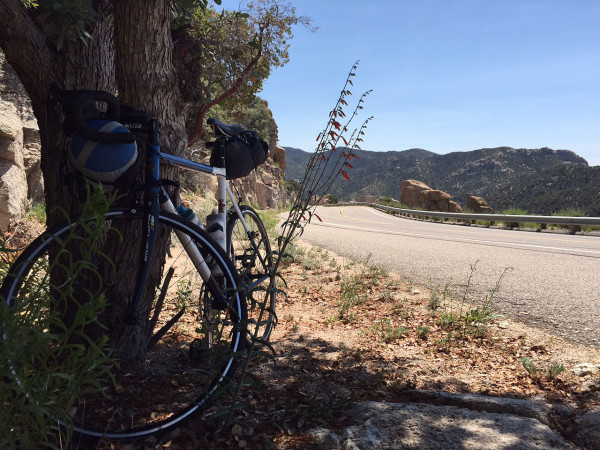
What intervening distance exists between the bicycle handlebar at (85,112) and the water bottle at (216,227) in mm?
1102

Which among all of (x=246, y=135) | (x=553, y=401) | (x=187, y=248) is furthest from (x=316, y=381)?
(x=246, y=135)

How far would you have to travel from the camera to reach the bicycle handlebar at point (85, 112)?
200 cm

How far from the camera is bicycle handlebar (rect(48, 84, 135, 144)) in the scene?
6.57 feet

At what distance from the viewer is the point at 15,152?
781 cm

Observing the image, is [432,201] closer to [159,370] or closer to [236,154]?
[236,154]

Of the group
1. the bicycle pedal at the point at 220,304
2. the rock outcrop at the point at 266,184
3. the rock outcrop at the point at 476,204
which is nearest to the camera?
the bicycle pedal at the point at 220,304

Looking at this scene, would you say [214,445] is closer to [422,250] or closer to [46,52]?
[46,52]

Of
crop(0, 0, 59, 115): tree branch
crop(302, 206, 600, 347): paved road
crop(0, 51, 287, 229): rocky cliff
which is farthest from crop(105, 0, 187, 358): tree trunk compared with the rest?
crop(0, 51, 287, 229): rocky cliff

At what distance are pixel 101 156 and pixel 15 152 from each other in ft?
23.9

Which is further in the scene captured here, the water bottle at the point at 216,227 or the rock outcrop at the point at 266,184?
the rock outcrop at the point at 266,184

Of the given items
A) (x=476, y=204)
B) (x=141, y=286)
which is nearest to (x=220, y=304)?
(x=141, y=286)

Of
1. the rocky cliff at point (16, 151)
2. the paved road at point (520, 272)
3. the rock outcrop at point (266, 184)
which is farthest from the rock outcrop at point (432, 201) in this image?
the rocky cliff at point (16, 151)

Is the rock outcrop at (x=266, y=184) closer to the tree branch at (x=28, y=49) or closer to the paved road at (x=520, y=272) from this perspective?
the paved road at (x=520, y=272)

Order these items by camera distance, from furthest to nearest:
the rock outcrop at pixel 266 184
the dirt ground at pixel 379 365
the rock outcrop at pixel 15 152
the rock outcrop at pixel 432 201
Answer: the rock outcrop at pixel 432 201 < the rock outcrop at pixel 266 184 < the rock outcrop at pixel 15 152 < the dirt ground at pixel 379 365
